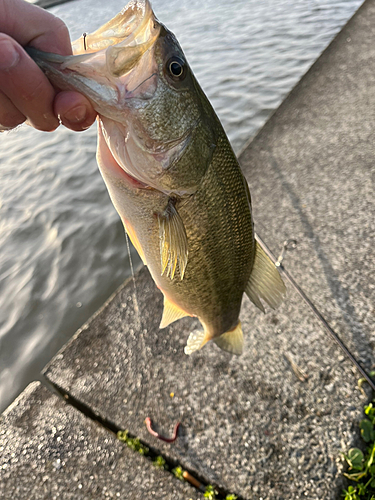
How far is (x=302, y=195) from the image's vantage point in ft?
12.8

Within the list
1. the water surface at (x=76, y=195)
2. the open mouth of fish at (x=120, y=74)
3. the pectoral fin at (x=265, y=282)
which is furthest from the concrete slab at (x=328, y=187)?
the open mouth of fish at (x=120, y=74)

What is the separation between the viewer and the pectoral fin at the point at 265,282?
6.16ft

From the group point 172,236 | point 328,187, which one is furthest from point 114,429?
point 328,187

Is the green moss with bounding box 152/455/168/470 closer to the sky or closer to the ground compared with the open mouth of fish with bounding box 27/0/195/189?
closer to the ground

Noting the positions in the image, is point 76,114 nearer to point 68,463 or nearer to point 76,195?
point 68,463

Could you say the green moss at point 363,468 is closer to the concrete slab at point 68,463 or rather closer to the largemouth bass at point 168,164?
the concrete slab at point 68,463

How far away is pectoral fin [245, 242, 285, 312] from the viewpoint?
1.88m

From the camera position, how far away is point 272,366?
2543 mm

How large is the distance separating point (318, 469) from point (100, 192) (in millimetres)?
5057

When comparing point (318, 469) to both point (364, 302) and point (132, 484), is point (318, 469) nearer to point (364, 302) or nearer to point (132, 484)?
point (132, 484)

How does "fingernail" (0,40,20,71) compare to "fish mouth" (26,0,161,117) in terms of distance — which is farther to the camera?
"fish mouth" (26,0,161,117)

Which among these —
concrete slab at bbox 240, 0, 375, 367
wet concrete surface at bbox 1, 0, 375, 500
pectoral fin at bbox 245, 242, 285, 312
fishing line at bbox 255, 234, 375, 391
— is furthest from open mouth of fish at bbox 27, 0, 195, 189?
concrete slab at bbox 240, 0, 375, 367

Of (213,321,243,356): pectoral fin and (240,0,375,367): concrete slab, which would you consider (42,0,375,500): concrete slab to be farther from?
(213,321,243,356): pectoral fin

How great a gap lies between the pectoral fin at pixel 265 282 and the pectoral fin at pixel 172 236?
490mm
